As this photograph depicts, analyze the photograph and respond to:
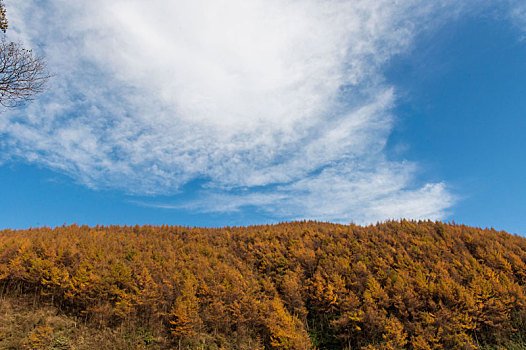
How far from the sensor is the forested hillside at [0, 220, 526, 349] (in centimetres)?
713

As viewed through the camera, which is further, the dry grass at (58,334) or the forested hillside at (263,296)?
the forested hillside at (263,296)

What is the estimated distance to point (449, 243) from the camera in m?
10.9

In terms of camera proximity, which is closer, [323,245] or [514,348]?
[514,348]

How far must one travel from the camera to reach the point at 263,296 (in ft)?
28.0

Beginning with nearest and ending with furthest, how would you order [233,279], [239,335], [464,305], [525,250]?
[239,335] < [464,305] < [233,279] < [525,250]

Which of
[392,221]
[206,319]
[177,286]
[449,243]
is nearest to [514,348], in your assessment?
[449,243]

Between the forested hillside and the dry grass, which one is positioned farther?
the forested hillside

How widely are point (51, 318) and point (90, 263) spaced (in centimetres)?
161

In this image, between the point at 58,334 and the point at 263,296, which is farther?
the point at 263,296

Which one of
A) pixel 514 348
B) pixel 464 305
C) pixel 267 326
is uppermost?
pixel 464 305

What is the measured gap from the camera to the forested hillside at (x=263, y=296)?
7.13m

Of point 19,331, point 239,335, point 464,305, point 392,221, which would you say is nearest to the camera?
point 19,331

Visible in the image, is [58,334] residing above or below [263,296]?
below

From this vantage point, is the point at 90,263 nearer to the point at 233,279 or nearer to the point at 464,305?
the point at 233,279
